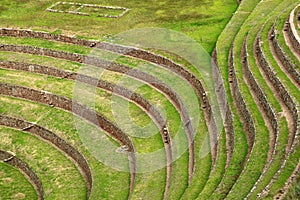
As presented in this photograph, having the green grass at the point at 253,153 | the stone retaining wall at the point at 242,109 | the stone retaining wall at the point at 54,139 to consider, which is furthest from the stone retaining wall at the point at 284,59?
the stone retaining wall at the point at 54,139

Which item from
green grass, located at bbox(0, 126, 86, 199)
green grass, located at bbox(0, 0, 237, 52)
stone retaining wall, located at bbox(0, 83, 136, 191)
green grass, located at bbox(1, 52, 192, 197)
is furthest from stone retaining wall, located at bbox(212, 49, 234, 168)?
green grass, located at bbox(0, 126, 86, 199)

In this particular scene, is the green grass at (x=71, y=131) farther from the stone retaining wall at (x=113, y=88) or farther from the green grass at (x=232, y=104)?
the green grass at (x=232, y=104)

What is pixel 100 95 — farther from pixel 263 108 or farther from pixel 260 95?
pixel 263 108

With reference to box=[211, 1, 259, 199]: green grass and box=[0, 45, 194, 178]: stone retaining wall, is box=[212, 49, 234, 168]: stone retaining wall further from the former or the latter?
box=[0, 45, 194, 178]: stone retaining wall

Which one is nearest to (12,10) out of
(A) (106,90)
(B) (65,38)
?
(B) (65,38)

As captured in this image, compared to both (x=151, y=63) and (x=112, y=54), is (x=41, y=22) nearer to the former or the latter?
(x=112, y=54)

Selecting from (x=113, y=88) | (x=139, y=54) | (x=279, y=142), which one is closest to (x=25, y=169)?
(x=113, y=88)
